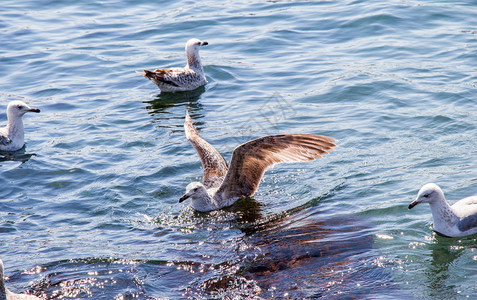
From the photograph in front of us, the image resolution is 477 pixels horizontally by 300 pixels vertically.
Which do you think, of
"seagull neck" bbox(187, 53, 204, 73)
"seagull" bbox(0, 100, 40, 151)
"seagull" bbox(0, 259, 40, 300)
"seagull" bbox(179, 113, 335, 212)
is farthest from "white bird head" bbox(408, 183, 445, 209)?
"seagull neck" bbox(187, 53, 204, 73)

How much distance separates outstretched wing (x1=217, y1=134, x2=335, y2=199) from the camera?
7.95 m

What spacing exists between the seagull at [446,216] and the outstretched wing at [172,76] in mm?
7445

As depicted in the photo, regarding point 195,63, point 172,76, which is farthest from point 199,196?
point 195,63

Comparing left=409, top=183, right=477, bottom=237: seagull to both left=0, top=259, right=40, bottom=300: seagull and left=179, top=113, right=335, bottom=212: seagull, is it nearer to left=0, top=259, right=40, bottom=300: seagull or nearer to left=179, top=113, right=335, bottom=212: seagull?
left=179, top=113, right=335, bottom=212: seagull

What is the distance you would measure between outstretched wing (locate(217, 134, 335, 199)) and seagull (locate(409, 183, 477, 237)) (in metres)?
1.40

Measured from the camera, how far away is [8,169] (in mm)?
10219

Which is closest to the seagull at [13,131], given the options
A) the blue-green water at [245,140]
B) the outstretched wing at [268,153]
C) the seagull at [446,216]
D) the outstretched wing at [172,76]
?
the blue-green water at [245,140]

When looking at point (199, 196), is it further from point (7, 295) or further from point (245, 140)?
point (7, 295)

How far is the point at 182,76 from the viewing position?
44.2 ft

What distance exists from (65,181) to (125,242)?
2.50m

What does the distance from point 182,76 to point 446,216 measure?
772 cm

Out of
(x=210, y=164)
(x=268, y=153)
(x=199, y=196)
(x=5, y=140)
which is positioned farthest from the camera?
(x=5, y=140)

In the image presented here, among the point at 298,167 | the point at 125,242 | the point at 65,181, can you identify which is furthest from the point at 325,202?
the point at 65,181

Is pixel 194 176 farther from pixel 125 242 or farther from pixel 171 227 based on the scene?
pixel 125 242
